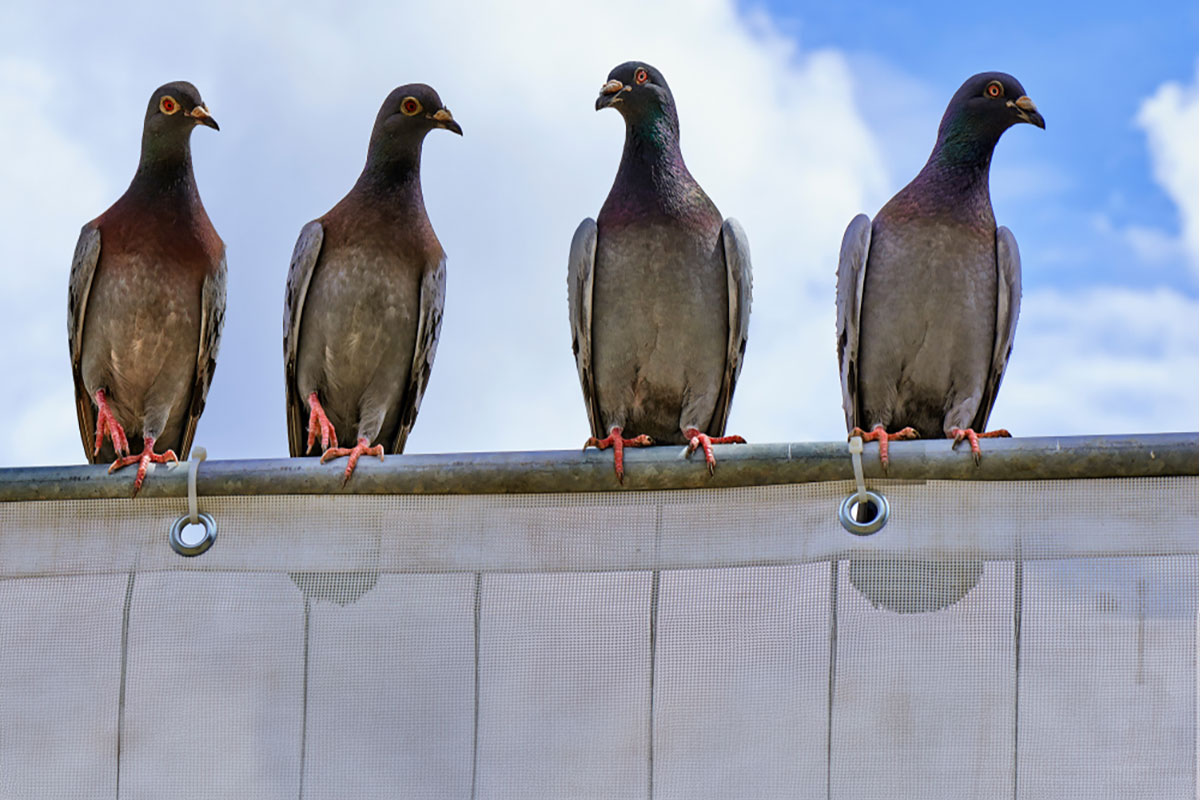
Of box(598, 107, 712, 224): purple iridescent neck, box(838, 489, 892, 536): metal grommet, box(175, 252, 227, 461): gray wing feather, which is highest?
box(598, 107, 712, 224): purple iridescent neck

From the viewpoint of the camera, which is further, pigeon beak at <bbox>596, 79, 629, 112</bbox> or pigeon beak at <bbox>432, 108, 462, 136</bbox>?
pigeon beak at <bbox>432, 108, 462, 136</bbox>

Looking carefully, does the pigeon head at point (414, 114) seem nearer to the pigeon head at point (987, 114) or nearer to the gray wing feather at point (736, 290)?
the gray wing feather at point (736, 290)

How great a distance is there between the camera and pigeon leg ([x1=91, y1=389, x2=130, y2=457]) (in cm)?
686

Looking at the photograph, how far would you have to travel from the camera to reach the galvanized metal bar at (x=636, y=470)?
312 centimetres

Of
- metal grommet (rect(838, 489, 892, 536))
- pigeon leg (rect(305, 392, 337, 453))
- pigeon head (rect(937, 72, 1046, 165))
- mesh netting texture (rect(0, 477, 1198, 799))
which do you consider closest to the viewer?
mesh netting texture (rect(0, 477, 1198, 799))

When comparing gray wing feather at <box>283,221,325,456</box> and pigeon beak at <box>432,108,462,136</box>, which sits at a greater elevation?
pigeon beak at <box>432,108,462,136</box>

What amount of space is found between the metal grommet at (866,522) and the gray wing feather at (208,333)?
192 inches

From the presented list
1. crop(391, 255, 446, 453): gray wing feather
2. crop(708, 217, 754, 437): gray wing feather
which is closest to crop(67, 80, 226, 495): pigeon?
crop(391, 255, 446, 453): gray wing feather

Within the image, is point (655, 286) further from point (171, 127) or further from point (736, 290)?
point (171, 127)

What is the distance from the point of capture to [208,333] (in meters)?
Result: 7.46

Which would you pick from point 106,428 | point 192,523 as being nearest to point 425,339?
point 106,428

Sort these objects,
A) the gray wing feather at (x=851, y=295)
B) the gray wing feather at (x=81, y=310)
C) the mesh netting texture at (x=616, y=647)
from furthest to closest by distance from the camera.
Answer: the gray wing feather at (x=81, y=310) → the gray wing feather at (x=851, y=295) → the mesh netting texture at (x=616, y=647)

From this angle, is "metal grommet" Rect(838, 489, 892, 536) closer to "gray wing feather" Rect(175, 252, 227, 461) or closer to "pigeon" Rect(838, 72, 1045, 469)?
"pigeon" Rect(838, 72, 1045, 469)

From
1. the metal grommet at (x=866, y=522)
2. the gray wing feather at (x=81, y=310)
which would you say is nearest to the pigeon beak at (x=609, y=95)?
the gray wing feather at (x=81, y=310)
